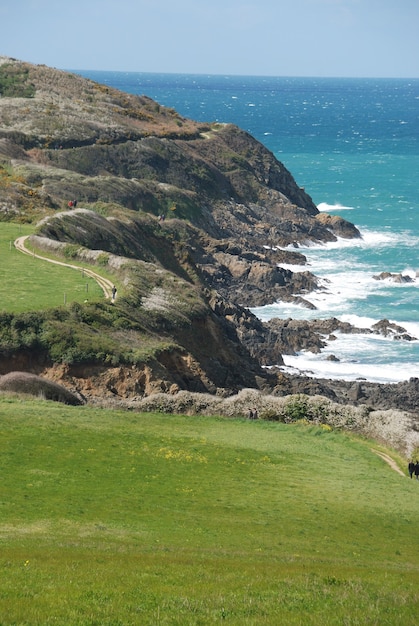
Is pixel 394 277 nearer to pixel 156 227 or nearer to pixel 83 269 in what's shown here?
pixel 156 227

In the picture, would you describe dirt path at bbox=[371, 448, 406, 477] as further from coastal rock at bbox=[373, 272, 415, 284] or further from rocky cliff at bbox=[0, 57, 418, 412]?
coastal rock at bbox=[373, 272, 415, 284]

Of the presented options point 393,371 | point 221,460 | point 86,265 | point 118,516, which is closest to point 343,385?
point 393,371

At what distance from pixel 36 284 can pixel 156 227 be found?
2863cm

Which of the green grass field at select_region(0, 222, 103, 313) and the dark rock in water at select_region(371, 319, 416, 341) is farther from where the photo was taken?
the dark rock in water at select_region(371, 319, 416, 341)

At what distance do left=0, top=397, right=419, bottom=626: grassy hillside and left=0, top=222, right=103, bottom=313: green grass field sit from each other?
9120mm

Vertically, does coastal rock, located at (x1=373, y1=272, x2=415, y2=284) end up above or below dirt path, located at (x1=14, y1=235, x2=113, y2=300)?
below

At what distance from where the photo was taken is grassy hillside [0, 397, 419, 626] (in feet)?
55.4

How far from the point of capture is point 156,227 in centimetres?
7744

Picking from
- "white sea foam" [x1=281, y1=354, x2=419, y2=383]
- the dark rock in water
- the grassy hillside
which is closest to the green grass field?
the grassy hillside

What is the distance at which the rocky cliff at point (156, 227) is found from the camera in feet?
149

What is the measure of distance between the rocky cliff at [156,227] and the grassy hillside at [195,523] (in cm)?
498

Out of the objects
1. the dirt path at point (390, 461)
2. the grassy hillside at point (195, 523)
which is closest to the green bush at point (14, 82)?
the grassy hillside at point (195, 523)

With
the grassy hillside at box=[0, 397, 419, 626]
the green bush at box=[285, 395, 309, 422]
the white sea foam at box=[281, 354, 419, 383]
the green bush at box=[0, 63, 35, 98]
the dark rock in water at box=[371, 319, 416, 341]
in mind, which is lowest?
the white sea foam at box=[281, 354, 419, 383]

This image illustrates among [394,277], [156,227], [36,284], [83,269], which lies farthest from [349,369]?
[394,277]
